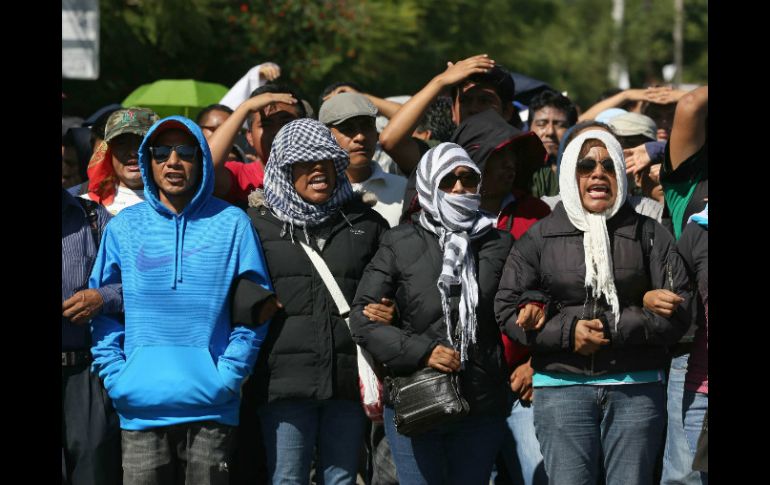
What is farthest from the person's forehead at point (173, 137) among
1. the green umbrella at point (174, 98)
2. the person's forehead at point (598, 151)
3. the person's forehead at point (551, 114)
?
the green umbrella at point (174, 98)

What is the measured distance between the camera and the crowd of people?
5723mm

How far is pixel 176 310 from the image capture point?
19.2ft

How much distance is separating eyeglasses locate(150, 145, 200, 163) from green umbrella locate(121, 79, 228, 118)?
5115 millimetres

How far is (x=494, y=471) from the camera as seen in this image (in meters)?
6.69

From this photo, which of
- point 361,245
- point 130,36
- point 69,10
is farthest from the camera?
point 130,36

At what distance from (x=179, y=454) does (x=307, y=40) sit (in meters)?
13.9

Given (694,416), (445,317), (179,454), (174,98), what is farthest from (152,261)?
(174,98)

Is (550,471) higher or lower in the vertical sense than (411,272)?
lower

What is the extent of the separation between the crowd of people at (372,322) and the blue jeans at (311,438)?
1 cm

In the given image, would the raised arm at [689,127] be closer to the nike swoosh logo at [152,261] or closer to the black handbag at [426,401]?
the black handbag at [426,401]
